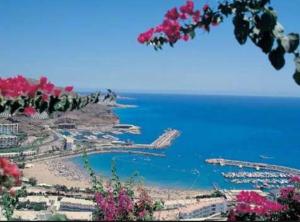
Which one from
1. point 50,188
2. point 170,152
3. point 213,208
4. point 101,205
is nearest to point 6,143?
point 170,152

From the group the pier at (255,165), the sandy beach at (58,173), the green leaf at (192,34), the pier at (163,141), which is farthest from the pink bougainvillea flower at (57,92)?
the pier at (163,141)

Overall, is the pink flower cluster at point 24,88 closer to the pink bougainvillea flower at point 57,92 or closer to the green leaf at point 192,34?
the pink bougainvillea flower at point 57,92

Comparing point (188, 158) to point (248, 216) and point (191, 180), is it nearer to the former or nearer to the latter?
point (191, 180)

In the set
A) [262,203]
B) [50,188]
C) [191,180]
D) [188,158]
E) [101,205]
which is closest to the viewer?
[262,203]

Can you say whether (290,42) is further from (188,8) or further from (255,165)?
(255,165)

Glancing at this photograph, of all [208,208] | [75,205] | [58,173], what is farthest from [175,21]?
[58,173]

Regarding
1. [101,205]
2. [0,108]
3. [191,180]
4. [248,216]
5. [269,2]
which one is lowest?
[191,180]
